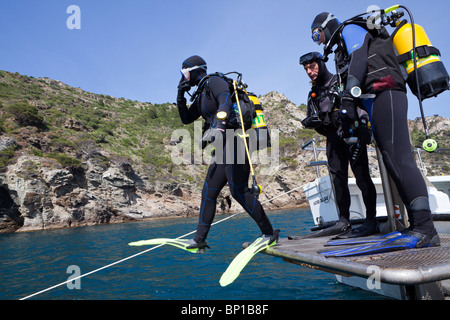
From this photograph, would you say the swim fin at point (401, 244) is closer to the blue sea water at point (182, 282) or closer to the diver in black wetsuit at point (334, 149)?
the diver in black wetsuit at point (334, 149)

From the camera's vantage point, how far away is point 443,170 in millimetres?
36031

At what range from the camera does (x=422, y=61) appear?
2.13 metres

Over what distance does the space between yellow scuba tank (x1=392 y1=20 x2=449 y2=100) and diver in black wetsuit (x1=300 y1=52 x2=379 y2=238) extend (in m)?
0.79

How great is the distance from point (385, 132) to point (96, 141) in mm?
39671

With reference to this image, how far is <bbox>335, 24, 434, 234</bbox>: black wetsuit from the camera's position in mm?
2031

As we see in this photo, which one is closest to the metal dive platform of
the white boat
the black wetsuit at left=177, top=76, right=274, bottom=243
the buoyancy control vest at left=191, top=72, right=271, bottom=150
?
the white boat

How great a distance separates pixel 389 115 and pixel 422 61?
470 mm

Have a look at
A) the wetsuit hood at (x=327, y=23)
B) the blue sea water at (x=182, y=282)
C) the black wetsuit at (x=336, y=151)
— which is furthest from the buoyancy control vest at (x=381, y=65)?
the blue sea water at (x=182, y=282)

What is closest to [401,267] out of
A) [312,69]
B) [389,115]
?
[389,115]

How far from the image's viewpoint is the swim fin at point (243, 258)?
8.06ft

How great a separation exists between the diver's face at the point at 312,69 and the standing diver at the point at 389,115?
88cm

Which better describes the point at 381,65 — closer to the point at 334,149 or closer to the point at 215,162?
the point at 334,149
